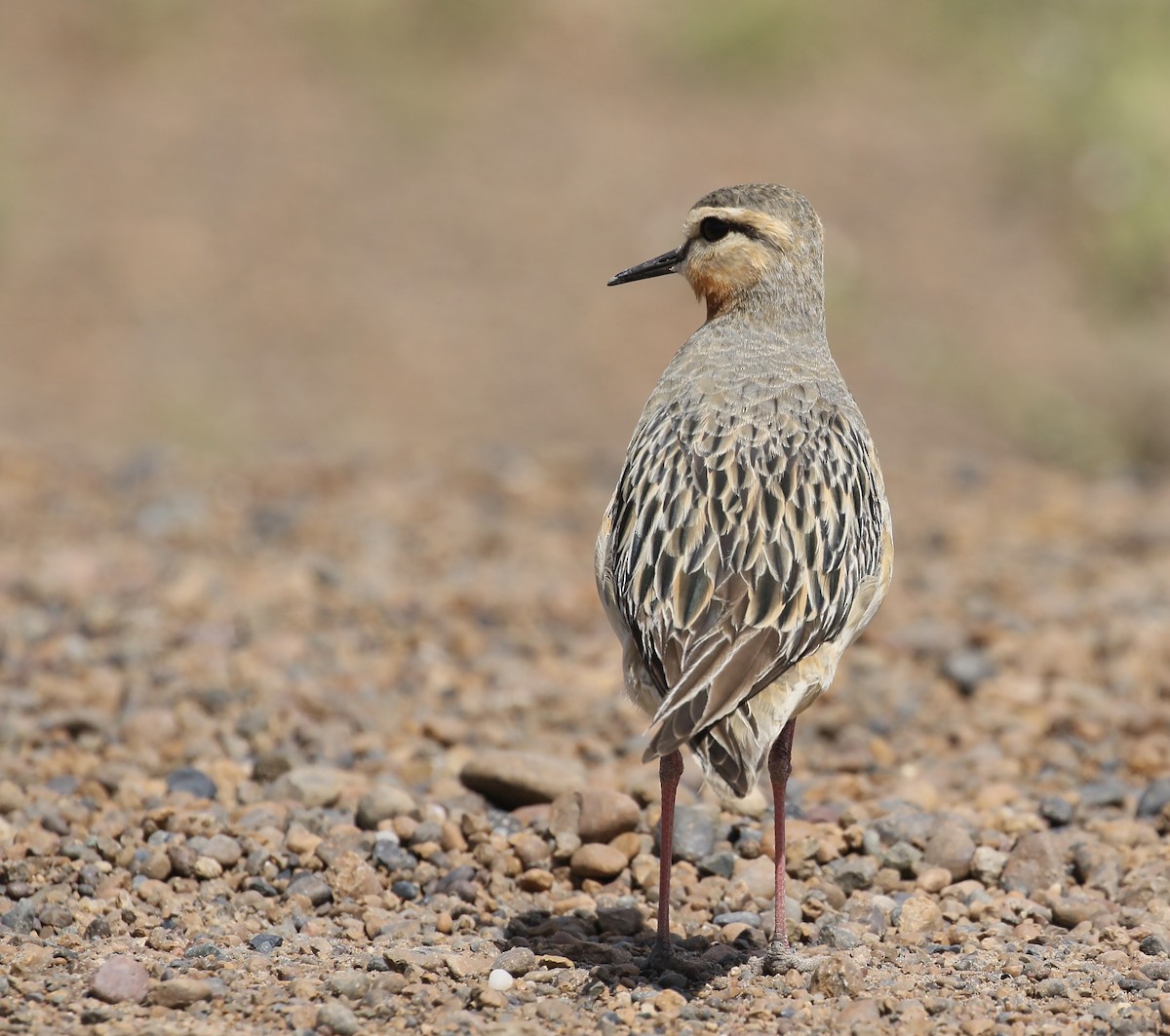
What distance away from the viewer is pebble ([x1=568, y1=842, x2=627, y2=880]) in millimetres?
6605

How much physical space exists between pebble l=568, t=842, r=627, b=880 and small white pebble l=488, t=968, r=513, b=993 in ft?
4.11

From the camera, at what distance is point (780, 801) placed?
20.0 feet

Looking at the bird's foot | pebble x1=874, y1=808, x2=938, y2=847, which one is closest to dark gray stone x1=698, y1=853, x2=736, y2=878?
pebble x1=874, y1=808, x2=938, y2=847

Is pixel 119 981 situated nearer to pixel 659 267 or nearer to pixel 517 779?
pixel 517 779

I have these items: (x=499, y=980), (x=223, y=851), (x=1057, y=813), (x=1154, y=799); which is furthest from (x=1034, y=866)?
(x=223, y=851)

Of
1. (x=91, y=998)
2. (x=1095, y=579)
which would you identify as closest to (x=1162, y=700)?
(x=1095, y=579)

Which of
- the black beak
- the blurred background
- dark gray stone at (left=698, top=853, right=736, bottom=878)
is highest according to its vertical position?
the blurred background

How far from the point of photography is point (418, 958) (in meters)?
5.43

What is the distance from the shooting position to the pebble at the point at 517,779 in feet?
23.3

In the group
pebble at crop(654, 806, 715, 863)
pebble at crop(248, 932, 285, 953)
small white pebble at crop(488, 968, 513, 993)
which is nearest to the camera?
small white pebble at crop(488, 968, 513, 993)

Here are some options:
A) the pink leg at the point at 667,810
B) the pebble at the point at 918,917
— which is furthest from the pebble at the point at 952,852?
the pink leg at the point at 667,810

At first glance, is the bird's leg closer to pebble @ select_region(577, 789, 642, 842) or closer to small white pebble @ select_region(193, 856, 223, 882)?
pebble @ select_region(577, 789, 642, 842)

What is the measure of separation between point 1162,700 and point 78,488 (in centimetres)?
802

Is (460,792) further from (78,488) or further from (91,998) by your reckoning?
(78,488)
